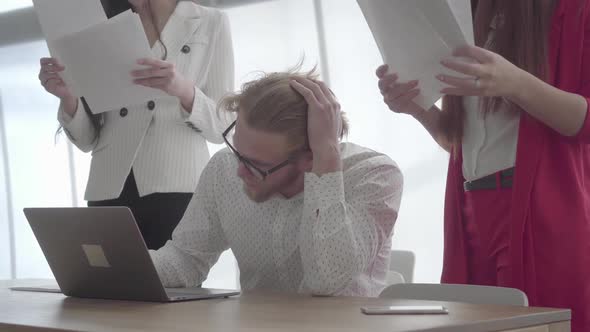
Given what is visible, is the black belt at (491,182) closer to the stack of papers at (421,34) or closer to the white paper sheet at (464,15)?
the stack of papers at (421,34)

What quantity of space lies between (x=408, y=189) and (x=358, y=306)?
8.83 ft

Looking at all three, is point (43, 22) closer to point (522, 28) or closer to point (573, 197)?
point (522, 28)

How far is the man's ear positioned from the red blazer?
0.45 m

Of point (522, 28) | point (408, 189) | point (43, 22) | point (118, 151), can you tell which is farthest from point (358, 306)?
point (408, 189)

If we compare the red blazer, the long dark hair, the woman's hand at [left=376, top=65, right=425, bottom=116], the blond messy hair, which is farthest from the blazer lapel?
the red blazer

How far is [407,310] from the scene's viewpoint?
133 centimetres

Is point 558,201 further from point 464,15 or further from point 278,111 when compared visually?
point 278,111

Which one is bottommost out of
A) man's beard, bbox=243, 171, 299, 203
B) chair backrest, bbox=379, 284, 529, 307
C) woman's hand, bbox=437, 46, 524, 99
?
chair backrest, bbox=379, 284, 529, 307

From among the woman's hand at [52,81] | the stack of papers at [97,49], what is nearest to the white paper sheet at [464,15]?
the stack of papers at [97,49]

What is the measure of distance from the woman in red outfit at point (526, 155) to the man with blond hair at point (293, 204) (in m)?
0.19

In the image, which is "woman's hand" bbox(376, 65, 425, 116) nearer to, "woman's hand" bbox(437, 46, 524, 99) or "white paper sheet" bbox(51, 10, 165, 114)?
"woman's hand" bbox(437, 46, 524, 99)

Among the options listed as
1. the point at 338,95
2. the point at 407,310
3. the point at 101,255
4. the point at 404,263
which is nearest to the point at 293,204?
the point at 101,255

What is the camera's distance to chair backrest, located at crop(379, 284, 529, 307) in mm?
1642

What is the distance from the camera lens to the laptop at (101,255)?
5.28ft
